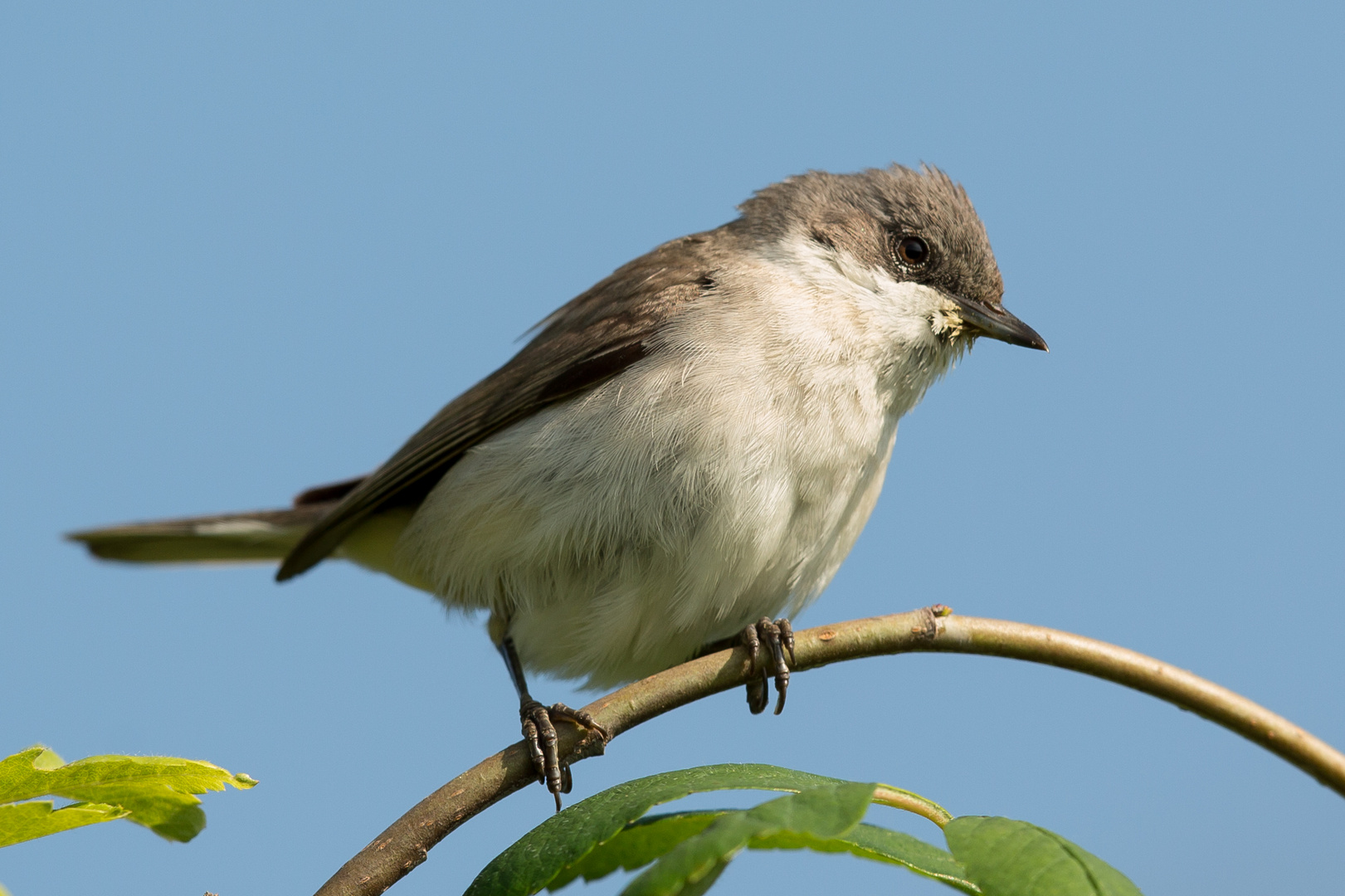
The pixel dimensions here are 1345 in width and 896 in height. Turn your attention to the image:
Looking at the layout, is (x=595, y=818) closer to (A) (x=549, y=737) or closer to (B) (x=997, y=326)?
(A) (x=549, y=737)

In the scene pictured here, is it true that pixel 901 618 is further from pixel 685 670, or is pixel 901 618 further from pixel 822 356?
pixel 822 356

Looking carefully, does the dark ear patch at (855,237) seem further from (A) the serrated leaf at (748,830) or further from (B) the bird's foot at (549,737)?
(A) the serrated leaf at (748,830)

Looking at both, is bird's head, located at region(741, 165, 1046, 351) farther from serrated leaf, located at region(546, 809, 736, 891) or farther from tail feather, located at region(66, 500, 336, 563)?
serrated leaf, located at region(546, 809, 736, 891)

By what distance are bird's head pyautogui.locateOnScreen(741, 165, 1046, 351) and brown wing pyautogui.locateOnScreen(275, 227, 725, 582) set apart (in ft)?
1.35

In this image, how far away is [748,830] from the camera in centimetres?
151

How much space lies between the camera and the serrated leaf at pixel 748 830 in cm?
146

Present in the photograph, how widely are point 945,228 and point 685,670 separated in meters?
2.74

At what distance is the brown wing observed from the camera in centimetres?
448

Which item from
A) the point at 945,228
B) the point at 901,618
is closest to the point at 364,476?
the point at 945,228

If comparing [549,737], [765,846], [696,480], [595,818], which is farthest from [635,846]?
[696,480]

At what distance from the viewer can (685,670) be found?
275 centimetres

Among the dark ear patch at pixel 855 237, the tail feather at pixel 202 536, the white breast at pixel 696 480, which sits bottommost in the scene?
the white breast at pixel 696 480

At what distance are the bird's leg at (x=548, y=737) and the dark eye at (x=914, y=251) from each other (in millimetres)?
2285

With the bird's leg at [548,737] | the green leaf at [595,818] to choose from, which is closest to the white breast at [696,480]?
the bird's leg at [548,737]
